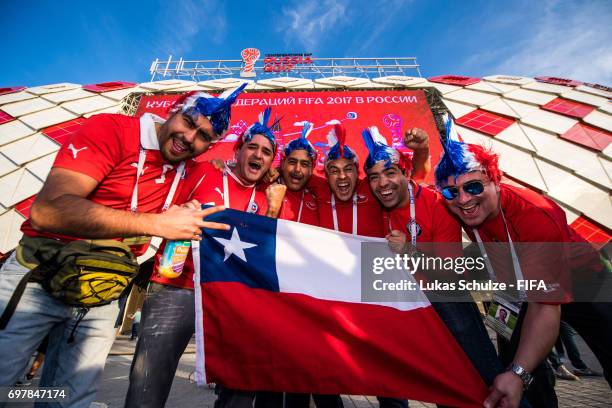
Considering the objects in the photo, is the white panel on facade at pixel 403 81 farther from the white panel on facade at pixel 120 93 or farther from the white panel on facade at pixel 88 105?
the white panel on facade at pixel 88 105

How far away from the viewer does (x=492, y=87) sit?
17656 millimetres

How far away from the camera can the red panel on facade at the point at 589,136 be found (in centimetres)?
1292

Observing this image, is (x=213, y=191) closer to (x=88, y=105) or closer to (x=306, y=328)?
(x=306, y=328)

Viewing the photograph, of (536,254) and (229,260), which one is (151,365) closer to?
(229,260)


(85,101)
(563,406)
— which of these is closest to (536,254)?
(563,406)

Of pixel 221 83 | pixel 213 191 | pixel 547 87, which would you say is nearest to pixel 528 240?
pixel 213 191

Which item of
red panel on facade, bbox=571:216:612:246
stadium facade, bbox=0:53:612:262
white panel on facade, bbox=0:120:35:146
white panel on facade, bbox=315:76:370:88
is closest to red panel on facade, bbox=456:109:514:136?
stadium facade, bbox=0:53:612:262

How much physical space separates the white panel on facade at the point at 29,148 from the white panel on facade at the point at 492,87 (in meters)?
25.5

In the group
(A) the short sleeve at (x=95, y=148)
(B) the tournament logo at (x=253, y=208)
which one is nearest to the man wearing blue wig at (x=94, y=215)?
(A) the short sleeve at (x=95, y=148)

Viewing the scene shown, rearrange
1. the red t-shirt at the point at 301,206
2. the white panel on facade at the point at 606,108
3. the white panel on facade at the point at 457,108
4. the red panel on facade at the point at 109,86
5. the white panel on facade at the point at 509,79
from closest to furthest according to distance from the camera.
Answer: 1. the red t-shirt at the point at 301,206
2. the white panel on facade at the point at 457,108
3. the white panel on facade at the point at 606,108
4. the red panel on facade at the point at 109,86
5. the white panel on facade at the point at 509,79

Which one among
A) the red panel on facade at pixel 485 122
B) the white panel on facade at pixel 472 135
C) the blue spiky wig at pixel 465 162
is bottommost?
the blue spiky wig at pixel 465 162

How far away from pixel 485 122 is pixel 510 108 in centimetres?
290

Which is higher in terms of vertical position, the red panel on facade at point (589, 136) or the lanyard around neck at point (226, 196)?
the red panel on facade at point (589, 136)

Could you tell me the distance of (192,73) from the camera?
770 inches
